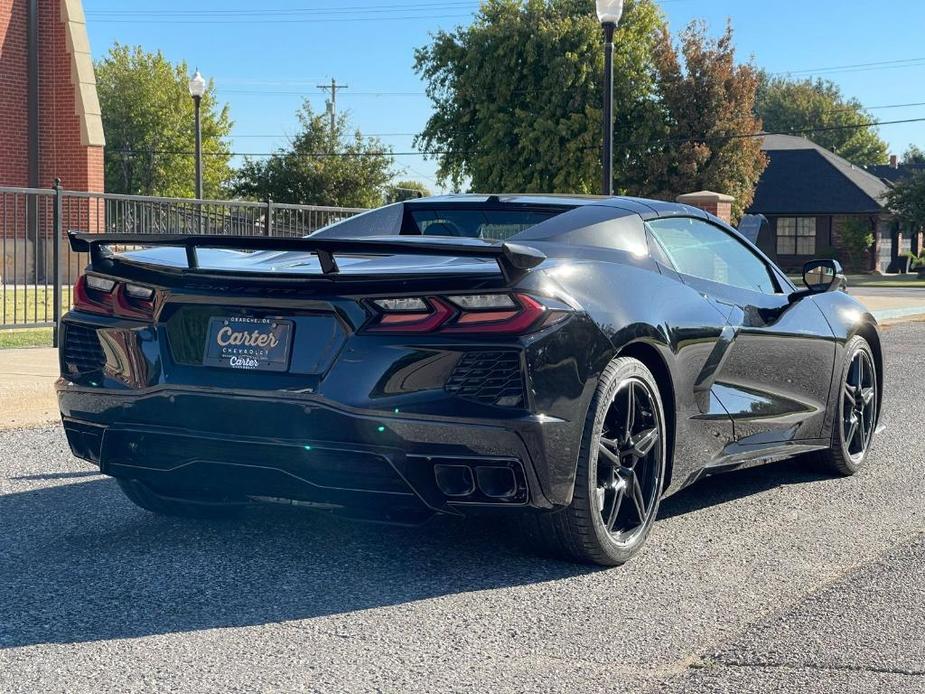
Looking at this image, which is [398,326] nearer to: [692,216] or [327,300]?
[327,300]

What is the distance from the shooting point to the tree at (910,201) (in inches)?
1876

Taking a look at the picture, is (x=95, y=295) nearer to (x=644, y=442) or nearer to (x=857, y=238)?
(x=644, y=442)

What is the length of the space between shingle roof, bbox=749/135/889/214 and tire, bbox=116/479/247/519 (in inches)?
1926

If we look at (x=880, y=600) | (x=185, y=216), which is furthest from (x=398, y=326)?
(x=185, y=216)

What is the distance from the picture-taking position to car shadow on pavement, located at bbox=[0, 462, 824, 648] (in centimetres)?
387

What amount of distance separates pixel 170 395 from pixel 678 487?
2.05m

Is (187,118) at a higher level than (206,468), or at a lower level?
higher

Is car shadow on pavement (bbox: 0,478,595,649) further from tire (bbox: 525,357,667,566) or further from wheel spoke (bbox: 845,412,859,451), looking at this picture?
wheel spoke (bbox: 845,412,859,451)

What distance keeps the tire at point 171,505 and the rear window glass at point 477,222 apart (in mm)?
1467

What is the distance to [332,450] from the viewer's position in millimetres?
4062

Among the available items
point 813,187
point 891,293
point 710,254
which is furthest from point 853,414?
point 813,187

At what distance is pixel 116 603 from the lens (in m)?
3.98

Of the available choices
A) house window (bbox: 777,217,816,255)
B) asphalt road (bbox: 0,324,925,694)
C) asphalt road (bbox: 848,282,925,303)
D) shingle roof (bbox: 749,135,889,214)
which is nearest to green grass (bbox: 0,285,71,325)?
asphalt road (bbox: 0,324,925,694)

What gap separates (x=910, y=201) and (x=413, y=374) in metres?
47.9
